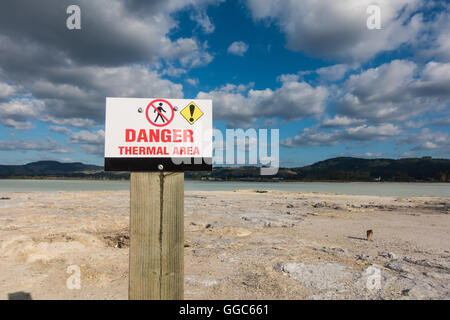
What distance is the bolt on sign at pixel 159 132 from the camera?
217 cm

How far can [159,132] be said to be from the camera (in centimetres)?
220

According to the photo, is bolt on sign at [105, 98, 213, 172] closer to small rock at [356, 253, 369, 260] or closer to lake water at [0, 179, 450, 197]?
small rock at [356, 253, 369, 260]

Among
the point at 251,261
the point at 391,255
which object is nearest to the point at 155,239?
the point at 251,261

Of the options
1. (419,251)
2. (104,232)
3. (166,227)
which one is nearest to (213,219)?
(104,232)

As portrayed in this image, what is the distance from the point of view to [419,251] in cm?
669

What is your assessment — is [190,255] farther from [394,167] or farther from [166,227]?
[394,167]

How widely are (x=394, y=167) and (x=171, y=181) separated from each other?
569 feet

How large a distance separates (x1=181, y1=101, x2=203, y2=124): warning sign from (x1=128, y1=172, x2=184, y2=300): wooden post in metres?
0.51

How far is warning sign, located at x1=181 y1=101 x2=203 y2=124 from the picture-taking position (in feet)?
7.23

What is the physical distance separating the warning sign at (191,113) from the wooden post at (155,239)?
19.9 inches

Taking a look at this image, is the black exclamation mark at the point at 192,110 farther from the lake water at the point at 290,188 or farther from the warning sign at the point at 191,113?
the lake water at the point at 290,188

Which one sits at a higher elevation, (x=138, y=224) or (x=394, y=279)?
(x=138, y=224)

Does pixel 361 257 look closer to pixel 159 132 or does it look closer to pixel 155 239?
pixel 155 239

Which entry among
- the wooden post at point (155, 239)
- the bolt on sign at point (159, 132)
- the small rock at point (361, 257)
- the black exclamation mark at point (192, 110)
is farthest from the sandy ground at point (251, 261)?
the black exclamation mark at point (192, 110)
